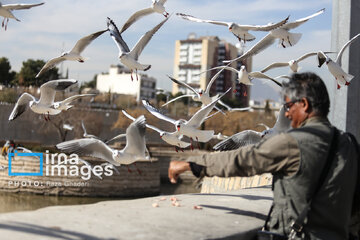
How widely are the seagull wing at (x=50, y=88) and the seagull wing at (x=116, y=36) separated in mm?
785

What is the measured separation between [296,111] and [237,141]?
282 cm

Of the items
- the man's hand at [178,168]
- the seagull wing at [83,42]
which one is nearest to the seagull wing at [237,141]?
the seagull wing at [83,42]

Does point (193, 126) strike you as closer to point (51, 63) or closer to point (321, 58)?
point (321, 58)

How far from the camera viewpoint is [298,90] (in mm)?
1855

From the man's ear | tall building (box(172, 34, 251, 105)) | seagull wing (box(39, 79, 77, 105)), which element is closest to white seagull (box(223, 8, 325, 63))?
seagull wing (box(39, 79, 77, 105))

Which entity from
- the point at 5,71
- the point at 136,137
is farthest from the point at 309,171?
the point at 5,71

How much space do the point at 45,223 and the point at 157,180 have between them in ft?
59.6

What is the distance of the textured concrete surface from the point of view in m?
1.65

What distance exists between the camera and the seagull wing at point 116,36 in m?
4.89

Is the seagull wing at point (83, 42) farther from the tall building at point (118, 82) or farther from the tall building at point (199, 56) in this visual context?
the tall building at point (199, 56)

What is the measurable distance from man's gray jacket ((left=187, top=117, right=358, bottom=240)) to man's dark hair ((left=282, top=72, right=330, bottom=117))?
8 cm

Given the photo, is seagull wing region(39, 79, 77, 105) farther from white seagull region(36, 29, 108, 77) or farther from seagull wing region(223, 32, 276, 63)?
seagull wing region(223, 32, 276, 63)

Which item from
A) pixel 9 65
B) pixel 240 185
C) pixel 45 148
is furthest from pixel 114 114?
pixel 240 185

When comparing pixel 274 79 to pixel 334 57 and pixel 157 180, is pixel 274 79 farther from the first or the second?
pixel 157 180
